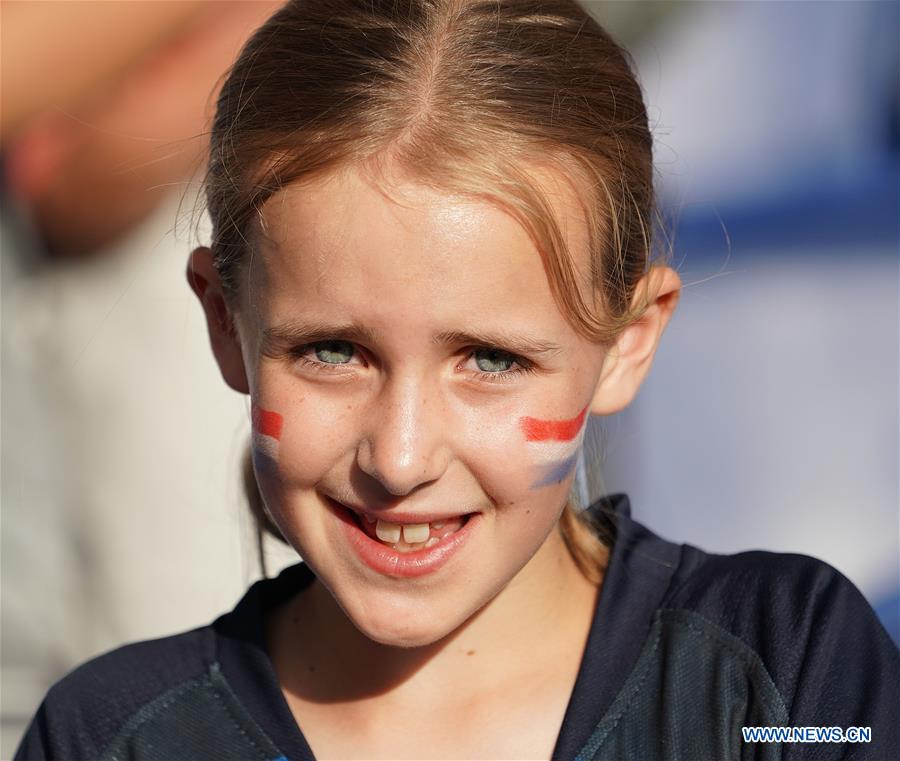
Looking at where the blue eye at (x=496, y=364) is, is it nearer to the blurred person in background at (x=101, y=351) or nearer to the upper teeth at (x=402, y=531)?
the upper teeth at (x=402, y=531)

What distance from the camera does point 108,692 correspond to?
1.84 m

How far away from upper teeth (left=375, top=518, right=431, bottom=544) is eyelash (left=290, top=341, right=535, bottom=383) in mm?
208

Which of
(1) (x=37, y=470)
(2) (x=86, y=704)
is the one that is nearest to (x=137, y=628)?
(1) (x=37, y=470)

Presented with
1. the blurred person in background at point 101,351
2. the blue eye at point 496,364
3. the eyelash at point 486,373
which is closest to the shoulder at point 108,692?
the eyelash at point 486,373

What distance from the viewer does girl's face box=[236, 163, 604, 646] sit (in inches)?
57.7

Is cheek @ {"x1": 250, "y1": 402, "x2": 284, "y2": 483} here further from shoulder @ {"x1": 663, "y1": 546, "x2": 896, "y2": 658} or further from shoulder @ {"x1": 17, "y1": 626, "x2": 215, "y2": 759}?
shoulder @ {"x1": 663, "y1": 546, "x2": 896, "y2": 658}

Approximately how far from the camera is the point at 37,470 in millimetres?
3312

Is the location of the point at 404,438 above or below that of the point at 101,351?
below

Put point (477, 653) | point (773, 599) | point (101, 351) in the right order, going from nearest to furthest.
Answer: point (773, 599) → point (477, 653) → point (101, 351)

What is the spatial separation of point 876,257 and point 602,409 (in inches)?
A: 63.2

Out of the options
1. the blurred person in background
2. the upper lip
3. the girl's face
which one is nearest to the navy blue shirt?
the girl's face

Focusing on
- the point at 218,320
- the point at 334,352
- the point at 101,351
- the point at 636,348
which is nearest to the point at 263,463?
the point at 334,352

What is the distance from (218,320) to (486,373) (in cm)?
48

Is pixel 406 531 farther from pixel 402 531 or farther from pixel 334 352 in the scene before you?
pixel 334 352
